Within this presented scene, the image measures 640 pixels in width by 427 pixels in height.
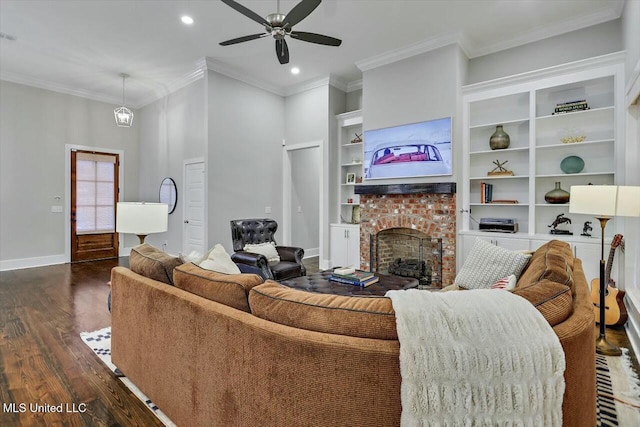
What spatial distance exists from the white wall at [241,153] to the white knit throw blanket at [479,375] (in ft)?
15.9

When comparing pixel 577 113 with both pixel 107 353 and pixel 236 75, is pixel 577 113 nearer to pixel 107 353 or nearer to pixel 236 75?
pixel 236 75

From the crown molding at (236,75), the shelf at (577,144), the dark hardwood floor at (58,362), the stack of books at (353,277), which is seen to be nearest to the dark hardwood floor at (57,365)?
the dark hardwood floor at (58,362)

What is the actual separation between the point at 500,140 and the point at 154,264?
4.30 m

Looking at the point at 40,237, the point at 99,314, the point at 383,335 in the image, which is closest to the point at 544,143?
the point at 383,335

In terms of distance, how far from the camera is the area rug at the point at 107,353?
1.86 meters

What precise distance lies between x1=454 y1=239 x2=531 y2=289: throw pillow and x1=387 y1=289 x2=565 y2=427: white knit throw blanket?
1616 millimetres

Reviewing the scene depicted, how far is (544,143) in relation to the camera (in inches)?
164

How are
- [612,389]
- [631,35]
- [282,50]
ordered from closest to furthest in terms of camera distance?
[612,389] < [631,35] < [282,50]

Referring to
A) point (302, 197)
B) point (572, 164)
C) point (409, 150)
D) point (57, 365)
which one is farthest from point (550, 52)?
point (57, 365)

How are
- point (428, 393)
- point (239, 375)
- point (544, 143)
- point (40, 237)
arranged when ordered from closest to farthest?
point (428, 393)
point (239, 375)
point (544, 143)
point (40, 237)

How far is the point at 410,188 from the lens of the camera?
4609mm

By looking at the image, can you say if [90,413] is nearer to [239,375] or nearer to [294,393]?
[239,375]

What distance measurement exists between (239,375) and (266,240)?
3.43 metres

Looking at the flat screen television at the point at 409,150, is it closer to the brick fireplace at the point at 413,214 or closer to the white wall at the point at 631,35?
the brick fireplace at the point at 413,214
